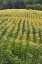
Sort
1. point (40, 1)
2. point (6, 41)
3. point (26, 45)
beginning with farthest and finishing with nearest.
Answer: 1. point (40, 1)
2. point (6, 41)
3. point (26, 45)

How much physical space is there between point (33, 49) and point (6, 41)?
3.26 m

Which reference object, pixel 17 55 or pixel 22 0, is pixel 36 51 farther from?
pixel 22 0

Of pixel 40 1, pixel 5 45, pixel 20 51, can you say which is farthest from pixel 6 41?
pixel 40 1

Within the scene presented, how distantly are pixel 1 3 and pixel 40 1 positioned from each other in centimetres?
1535

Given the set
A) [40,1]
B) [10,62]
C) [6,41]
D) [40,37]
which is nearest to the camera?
[10,62]

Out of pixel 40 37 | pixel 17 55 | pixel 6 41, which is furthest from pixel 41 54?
pixel 40 37

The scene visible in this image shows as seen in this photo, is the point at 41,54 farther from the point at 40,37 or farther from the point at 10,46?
the point at 40,37

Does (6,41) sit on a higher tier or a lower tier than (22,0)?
higher

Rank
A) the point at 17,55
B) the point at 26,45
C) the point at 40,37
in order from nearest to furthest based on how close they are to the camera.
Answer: the point at 17,55 < the point at 26,45 < the point at 40,37

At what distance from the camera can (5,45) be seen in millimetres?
22312

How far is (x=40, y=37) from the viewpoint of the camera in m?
27.6

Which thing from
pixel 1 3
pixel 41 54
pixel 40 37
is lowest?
pixel 1 3

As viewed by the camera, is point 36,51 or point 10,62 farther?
point 36,51

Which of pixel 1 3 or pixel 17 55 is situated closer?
pixel 17 55
